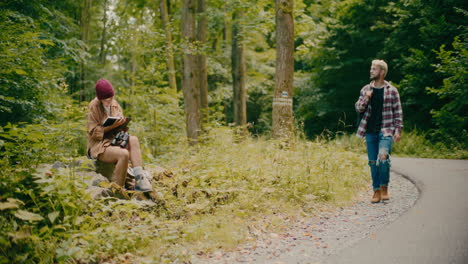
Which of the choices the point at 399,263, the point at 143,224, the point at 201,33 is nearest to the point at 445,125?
the point at 201,33

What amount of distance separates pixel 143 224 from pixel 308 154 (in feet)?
14.2

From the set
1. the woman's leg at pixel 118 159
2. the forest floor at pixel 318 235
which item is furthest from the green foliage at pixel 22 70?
the forest floor at pixel 318 235

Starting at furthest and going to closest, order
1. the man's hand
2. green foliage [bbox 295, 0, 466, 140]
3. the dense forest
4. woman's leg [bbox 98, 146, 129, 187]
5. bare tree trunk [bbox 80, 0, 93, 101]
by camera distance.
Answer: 1. bare tree trunk [bbox 80, 0, 93, 101]
2. green foliage [bbox 295, 0, 466, 140]
3. the man's hand
4. woman's leg [bbox 98, 146, 129, 187]
5. the dense forest

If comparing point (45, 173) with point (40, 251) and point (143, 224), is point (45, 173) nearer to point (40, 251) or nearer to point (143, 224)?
point (40, 251)

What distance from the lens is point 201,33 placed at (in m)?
14.7

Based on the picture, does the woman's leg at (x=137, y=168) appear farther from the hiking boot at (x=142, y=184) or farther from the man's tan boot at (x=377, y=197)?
the man's tan boot at (x=377, y=197)

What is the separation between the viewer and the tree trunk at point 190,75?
10617 millimetres

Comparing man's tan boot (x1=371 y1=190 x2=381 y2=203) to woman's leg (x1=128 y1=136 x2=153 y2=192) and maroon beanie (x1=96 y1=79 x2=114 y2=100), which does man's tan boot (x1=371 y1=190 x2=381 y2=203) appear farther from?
maroon beanie (x1=96 y1=79 x2=114 y2=100)

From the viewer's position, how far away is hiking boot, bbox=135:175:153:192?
16.9ft

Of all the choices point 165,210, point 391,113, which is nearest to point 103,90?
point 165,210

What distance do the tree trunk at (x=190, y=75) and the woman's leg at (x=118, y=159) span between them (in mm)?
5343

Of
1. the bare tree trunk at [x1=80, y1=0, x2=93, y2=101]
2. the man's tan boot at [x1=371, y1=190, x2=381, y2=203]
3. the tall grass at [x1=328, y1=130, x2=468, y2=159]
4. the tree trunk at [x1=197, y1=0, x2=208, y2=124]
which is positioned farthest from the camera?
the bare tree trunk at [x1=80, y1=0, x2=93, y2=101]

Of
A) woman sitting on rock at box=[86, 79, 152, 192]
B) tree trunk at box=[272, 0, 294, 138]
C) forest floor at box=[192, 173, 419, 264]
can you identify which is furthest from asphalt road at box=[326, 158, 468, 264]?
tree trunk at box=[272, 0, 294, 138]

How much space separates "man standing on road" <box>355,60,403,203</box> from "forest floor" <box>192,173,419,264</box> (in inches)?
19.0
